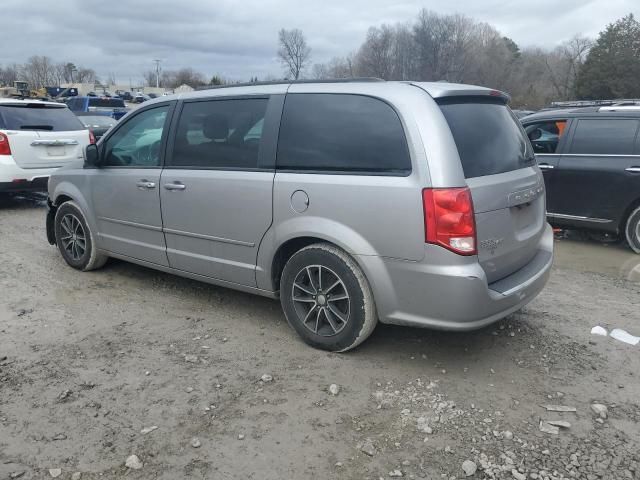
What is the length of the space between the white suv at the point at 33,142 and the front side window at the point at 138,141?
4.22m

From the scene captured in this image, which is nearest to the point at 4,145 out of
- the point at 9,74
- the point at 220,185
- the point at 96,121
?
the point at 220,185

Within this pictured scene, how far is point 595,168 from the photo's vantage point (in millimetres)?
6848

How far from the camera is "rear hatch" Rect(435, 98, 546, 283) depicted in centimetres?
342

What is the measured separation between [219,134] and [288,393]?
6.80 feet

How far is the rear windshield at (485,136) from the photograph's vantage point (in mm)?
3488

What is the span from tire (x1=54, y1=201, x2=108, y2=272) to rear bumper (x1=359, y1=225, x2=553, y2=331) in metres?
3.27

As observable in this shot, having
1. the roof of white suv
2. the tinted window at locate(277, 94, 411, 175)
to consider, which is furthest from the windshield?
the tinted window at locate(277, 94, 411, 175)

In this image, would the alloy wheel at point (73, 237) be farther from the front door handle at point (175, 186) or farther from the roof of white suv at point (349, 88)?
the roof of white suv at point (349, 88)

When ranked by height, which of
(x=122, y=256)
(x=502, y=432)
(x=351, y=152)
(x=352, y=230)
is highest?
(x=351, y=152)

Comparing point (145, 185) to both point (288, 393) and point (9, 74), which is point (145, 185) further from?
point (9, 74)

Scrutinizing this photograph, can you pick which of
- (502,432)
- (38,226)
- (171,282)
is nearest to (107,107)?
(38,226)

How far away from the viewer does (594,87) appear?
4834cm

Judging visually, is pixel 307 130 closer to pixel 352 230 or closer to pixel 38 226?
pixel 352 230

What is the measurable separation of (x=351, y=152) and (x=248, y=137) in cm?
94
